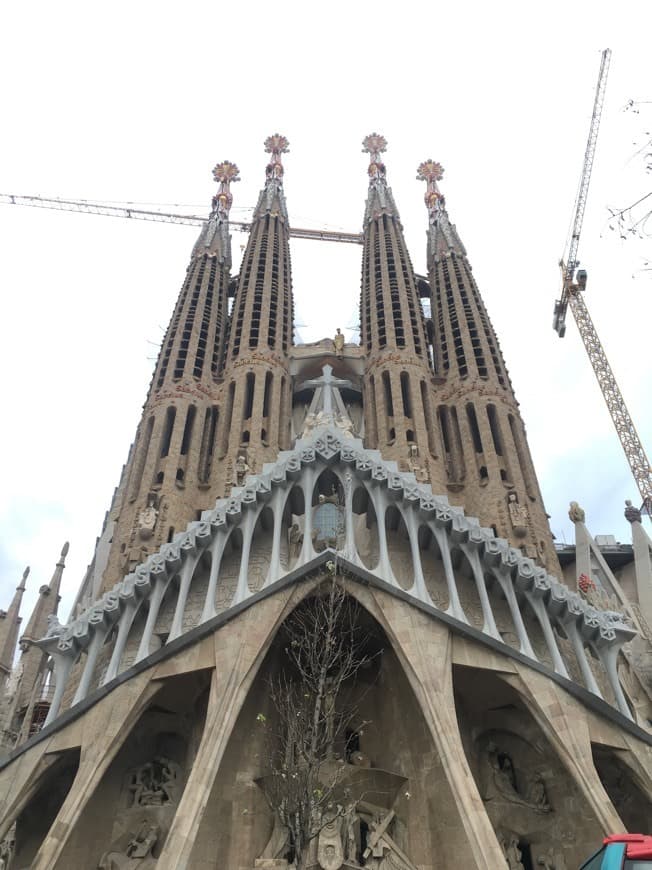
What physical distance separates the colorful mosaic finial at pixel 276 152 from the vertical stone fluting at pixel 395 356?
8.28 meters

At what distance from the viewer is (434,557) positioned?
19062mm

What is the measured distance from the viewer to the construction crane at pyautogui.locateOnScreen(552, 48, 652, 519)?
39656 millimetres

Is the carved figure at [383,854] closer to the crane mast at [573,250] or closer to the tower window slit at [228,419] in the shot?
the tower window slit at [228,419]

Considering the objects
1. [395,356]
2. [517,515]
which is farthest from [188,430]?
[517,515]

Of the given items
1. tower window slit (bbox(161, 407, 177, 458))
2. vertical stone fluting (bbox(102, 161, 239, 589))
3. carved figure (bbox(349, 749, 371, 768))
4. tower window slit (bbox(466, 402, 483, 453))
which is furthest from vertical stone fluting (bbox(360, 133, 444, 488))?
carved figure (bbox(349, 749, 371, 768))

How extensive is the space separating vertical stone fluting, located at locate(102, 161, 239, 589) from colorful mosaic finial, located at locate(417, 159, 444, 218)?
13805mm

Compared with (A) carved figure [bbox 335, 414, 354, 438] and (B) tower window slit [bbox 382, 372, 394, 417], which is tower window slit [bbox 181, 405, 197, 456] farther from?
(B) tower window slit [bbox 382, 372, 394, 417]

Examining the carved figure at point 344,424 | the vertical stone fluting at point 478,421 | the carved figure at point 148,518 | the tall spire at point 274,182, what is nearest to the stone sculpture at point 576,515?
the vertical stone fluting at point 478,421

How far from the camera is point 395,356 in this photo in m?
28.7

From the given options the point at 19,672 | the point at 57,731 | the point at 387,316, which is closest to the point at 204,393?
the point at 387,316

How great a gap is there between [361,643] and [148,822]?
6.47 metres

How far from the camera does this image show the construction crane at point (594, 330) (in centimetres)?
3966

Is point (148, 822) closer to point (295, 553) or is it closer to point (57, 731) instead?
point (57, 731)

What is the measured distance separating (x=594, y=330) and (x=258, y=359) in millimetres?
26740
